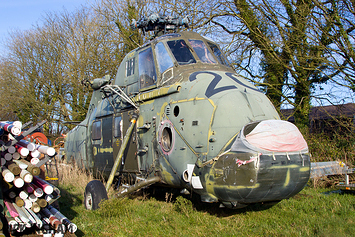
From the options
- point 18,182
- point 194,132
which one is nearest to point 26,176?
point 18,182

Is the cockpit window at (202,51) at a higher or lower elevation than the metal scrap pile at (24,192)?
higher

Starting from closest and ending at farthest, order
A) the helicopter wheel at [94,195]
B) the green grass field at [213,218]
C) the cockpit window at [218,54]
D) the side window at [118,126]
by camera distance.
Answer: the green grass field at [213,218]
the helicopter wheel at [94,195]
the cockpit window at [218,54]
the side window at [118,126]

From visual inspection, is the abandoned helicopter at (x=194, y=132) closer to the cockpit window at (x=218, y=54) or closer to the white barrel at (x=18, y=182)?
the cockpit window at (x=218, y=54)

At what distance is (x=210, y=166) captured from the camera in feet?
16.0

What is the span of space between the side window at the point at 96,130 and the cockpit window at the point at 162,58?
2.89 metres

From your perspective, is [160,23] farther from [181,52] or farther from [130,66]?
[181,52]

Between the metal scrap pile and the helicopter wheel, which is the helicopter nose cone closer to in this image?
the metal scrap pile

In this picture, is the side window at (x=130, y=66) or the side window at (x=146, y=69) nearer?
the side window at (x=146, y=69)

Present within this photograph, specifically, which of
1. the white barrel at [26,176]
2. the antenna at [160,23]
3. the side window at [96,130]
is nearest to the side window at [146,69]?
the antenna at [160,23]

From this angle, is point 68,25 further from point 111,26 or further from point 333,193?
point 333,193

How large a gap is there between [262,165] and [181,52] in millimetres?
3287

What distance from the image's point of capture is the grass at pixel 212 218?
482 centimetres

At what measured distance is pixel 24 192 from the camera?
163 inches

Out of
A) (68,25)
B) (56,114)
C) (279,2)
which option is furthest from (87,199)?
(68,25)
